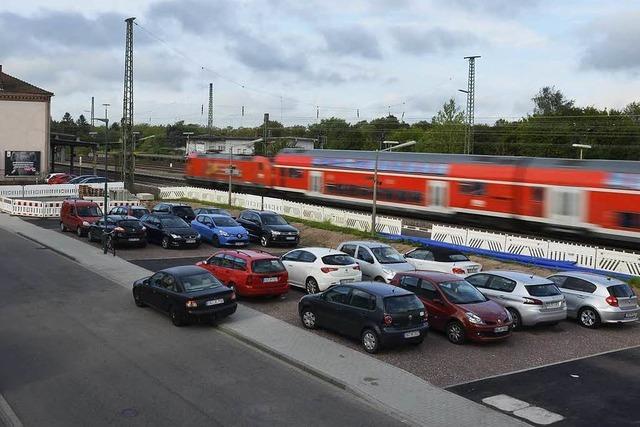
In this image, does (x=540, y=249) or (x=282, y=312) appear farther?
(x=540, y=249)

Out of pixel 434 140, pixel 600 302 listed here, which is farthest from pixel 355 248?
pixel 434 140

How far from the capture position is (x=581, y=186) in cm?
2714

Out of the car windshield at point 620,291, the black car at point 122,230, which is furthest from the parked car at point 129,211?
the car windshield at point 620,291

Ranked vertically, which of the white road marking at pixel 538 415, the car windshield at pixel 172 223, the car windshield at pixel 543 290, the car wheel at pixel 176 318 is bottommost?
the white road marking at pixel 538 415

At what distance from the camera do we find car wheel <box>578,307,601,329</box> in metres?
16.5

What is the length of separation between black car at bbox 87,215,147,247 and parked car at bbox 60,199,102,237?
6.94 feet

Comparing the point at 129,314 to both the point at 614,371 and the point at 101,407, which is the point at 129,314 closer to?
the point at 101,407

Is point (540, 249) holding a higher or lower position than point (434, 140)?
lower

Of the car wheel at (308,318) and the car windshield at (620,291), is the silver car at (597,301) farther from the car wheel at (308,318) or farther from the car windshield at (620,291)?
the car wheel at (308,318)

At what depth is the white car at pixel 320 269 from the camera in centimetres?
1800

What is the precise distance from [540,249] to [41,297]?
1790 cm

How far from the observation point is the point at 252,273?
17.1m

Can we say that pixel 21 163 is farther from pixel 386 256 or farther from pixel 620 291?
pixel 620 291

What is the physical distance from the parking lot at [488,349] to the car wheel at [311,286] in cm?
46
